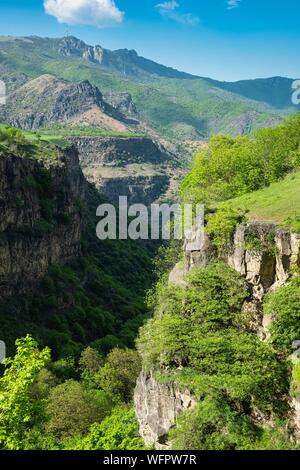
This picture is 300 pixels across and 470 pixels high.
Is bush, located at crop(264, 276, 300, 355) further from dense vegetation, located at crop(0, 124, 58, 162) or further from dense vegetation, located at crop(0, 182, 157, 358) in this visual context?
dense vegetation, located at crop(0, 124, 58, 162)

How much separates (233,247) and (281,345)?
745 centimetres

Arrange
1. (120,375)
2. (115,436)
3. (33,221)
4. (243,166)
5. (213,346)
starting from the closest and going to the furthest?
(213,346) < (115,436) < (243,166) < (120,375) < (33,221)

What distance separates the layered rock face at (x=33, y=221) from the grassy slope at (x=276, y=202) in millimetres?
40471

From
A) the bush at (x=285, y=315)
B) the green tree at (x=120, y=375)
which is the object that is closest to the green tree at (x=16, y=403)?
the bush at (x=285, y=315)

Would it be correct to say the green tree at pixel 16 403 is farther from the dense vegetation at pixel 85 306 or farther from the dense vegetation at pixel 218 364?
the dense vegetation at pixel 85 306

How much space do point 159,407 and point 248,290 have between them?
28.2ft

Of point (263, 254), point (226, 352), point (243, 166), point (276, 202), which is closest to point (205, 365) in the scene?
point (226, 352)

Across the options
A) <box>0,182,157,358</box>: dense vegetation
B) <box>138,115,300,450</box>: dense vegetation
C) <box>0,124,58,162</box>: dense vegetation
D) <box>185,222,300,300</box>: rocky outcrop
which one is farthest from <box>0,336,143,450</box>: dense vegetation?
<box>0,124,58,162</box>: dense vegetation

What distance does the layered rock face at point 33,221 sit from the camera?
70.0m

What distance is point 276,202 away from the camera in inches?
1350

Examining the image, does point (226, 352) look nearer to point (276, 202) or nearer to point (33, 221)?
point (276, 202)

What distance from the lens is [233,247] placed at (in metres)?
32.9

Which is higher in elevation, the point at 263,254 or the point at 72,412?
the point at 263,254

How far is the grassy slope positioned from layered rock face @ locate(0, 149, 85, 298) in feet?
133
